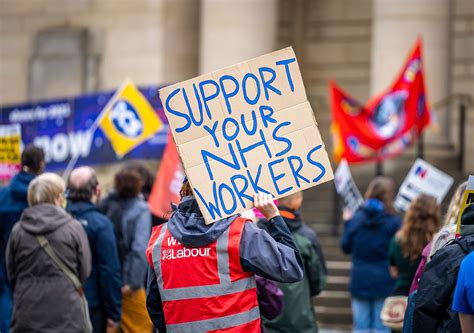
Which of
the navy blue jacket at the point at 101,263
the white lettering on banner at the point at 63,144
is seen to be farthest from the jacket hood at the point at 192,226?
the white lettering on banner at the point at 63,144

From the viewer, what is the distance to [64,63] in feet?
60.3

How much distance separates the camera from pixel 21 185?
835 centimetres

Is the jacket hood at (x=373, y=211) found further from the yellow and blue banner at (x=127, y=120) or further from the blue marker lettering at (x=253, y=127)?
the blue marker lettering at (x=253, y=127)

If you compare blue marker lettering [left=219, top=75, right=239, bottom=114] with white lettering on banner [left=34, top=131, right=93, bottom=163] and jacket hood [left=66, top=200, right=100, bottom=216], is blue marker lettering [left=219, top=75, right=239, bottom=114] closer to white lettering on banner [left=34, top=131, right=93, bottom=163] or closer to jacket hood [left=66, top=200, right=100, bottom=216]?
jacket hood [left=66, top=200, right=100, bottom=216]

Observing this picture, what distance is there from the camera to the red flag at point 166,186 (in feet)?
31.8

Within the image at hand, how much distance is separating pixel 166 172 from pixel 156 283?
4.34m

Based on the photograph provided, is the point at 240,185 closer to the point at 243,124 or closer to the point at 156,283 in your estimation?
the point at 243,124

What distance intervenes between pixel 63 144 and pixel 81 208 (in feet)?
18.0

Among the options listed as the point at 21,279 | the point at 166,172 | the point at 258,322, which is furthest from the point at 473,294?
the point at 166,172

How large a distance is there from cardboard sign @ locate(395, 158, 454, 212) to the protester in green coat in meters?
3.37

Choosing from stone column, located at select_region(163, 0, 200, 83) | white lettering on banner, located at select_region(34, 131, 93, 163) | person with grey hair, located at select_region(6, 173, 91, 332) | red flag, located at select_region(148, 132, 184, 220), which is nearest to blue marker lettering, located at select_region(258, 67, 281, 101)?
person with grey hair, located at select_region(6, 173, 91, 332)

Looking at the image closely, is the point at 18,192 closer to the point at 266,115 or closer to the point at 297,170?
the point at 266,115

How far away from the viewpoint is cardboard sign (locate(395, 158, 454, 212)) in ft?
35.7

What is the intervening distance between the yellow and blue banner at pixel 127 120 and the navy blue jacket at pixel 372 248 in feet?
7.98
